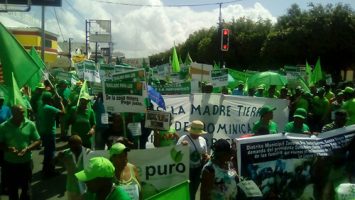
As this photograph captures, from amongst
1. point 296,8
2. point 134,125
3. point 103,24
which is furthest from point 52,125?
point 103,24

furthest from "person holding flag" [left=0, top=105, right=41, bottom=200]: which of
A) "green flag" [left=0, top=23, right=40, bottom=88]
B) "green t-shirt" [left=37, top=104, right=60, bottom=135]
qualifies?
"green t-shirt" [left=37, top=104, right=60, bottom=135]

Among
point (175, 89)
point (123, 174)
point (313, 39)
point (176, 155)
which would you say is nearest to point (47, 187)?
point (176, 155)

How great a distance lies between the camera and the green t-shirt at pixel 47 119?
30.8 ft

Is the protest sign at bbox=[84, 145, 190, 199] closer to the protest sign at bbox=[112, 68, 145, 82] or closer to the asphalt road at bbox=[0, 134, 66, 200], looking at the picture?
the protest sign at bbox=[112, 68, 145, 82]

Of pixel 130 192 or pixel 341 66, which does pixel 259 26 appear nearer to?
pixel 341 66

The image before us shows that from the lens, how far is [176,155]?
6246mm

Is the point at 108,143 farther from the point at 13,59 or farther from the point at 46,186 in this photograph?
the point at 46,186

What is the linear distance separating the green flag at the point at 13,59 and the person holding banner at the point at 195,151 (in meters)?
2.03

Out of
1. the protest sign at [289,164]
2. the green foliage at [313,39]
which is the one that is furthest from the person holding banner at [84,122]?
the green foliage at [313,39]

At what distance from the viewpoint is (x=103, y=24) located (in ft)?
250

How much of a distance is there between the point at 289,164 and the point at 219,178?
89 cm

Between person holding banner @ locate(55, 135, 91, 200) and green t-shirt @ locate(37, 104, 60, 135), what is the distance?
324cm

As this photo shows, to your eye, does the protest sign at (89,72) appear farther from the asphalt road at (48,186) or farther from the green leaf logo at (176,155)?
the green leaf logo at (176,155)

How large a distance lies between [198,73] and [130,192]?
→ 40.4 ft
